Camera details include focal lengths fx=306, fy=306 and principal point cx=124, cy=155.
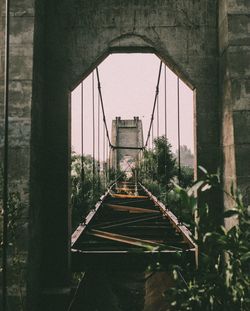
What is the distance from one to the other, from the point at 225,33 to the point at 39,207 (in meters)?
2.69

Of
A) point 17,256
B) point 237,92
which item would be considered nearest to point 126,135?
point 237,92

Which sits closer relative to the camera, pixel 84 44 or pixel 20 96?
pixel 20 96

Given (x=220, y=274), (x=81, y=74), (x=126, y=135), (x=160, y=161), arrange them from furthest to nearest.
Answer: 1. (x=126, y=135)
2. (x=160, y=161)
3. (x=81, y=74)
4. (x=220, y=274)

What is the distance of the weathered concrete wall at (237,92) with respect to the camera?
3006mm

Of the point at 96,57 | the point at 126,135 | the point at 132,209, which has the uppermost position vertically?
the point at 126,135

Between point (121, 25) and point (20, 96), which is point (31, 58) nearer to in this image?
point (20, 96)

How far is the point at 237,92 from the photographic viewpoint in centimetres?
307

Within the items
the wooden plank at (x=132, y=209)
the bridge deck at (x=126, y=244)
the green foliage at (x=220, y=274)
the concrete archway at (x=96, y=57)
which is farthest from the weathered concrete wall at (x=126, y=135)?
the green foliage at (x=220, y=274)

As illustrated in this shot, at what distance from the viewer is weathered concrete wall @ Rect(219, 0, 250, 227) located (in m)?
3.01

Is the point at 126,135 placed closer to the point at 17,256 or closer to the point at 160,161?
the point at 160,161

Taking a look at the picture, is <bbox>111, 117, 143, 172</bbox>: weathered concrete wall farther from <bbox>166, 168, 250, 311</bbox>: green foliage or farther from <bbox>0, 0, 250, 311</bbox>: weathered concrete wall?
<bbox>166, 168, 250, 311</bbox>: green foliage

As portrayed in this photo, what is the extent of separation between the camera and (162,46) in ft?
11.6

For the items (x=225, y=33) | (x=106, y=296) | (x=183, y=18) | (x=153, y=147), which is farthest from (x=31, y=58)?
(x=153, y=147)

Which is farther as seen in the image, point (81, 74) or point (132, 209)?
point (132, 209)
